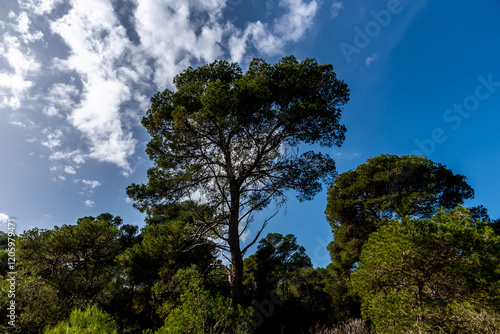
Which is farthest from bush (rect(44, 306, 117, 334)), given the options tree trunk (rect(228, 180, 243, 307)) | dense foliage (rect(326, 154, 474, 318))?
dense foliage (rect(326, 154, 474, 318))

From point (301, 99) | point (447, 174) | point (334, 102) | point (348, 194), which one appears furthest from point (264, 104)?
point (447, 174)

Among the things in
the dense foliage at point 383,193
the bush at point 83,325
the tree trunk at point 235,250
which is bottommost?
the bush at point 83,325

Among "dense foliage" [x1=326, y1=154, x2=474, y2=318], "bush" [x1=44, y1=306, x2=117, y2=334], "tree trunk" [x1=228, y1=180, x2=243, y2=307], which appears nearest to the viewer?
"bush" [x1=44, y1=306, x2=117, y2=334]

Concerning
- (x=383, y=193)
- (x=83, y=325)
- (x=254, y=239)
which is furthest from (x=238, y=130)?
(x=383, y=193)

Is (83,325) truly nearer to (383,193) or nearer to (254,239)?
(254,239)

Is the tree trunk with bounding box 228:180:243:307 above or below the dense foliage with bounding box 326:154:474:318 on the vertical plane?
below

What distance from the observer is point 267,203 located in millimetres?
9758

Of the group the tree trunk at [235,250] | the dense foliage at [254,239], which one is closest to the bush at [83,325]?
the dense foliage at [254,239]

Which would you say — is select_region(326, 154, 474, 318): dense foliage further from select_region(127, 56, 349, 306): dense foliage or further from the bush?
the bush

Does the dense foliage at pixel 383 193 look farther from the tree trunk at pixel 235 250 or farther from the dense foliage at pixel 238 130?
the tree trunk at pixel 235 250

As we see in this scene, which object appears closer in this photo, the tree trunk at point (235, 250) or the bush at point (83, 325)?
the bush at point (83, 325)

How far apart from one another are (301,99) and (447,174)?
11722 millimetres

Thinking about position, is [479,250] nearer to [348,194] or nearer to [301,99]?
[301,99]

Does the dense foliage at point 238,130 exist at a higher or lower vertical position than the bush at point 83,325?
higher
